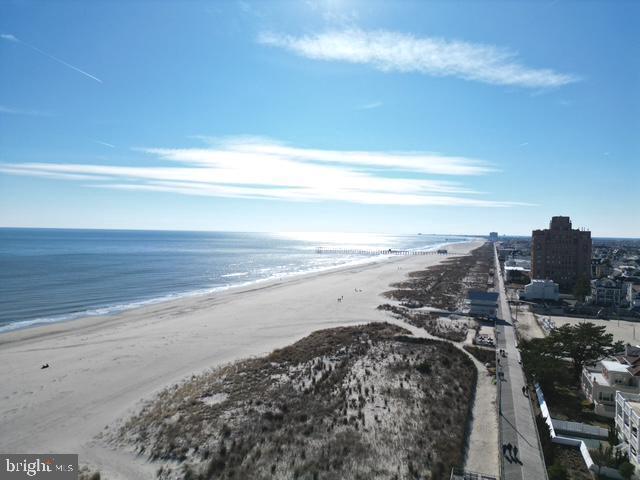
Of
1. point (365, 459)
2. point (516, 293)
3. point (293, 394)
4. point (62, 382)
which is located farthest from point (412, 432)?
point (516, 293)

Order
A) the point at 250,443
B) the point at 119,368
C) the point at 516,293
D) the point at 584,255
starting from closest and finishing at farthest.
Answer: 1. the point at 250,443
2. the point at 119,368
3. the point at 516,293
4. the point at 584,255

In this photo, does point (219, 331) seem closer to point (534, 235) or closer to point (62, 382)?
point (62, 382)

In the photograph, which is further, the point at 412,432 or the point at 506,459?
the point at 412,432

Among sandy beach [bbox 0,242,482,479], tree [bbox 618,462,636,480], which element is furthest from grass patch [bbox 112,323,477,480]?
tree [bbox 618,462,636,480]

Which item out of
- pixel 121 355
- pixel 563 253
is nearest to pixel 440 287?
pixel 563 253

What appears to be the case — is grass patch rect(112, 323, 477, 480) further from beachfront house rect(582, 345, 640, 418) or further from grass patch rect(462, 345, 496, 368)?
beachfront house rect(582, 345, 640, 418)

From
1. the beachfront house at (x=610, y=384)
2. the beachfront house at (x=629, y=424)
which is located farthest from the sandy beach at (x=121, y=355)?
the beachfront house at (x=610, y=384)
